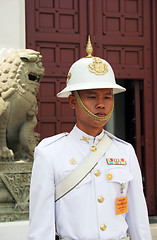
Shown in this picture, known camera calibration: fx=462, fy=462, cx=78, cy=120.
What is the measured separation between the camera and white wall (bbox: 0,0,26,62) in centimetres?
602

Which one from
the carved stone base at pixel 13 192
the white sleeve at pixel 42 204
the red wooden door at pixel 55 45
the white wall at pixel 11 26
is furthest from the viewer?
the red wooden door at pixel 55 45

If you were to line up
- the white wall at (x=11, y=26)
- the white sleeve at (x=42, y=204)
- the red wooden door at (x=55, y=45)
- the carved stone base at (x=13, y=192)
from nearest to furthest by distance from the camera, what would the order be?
the white sleeve at (x=42, y=204) → the carved stone base at (x=13, y=192) → the white wall at (x=11, y=26) → the red wooden door at (x=55, y=45)

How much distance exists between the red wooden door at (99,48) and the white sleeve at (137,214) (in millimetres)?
4215

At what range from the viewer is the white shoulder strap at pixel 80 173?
6.80 ft

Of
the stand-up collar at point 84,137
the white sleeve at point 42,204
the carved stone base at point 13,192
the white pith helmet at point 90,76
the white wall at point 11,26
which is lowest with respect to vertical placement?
the carved stone base at point 13,192

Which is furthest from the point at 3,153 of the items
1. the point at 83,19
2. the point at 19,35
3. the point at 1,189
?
the point at 83,19

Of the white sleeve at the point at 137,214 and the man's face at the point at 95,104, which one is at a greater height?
the man's face at the point at 95,104

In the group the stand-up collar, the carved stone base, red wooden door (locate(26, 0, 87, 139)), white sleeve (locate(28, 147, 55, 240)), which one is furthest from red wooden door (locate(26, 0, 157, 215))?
white sleeve (locate(28, 147, 55, 240))

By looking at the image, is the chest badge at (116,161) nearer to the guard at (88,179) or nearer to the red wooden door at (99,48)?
the guard at (88,179)

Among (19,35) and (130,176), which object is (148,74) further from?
(130,176)

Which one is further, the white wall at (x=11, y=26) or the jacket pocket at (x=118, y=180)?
the white wall at (x=11, y=26)

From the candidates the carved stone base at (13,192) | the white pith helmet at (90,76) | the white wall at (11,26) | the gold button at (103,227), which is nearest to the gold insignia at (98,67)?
the white pith helmet at (90,76)

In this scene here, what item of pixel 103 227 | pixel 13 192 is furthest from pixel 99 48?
pixel 103 227

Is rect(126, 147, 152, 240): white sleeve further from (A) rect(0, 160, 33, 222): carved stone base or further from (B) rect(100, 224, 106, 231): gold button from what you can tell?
(A) rect(0, 160, 33, 222): carved stone base
